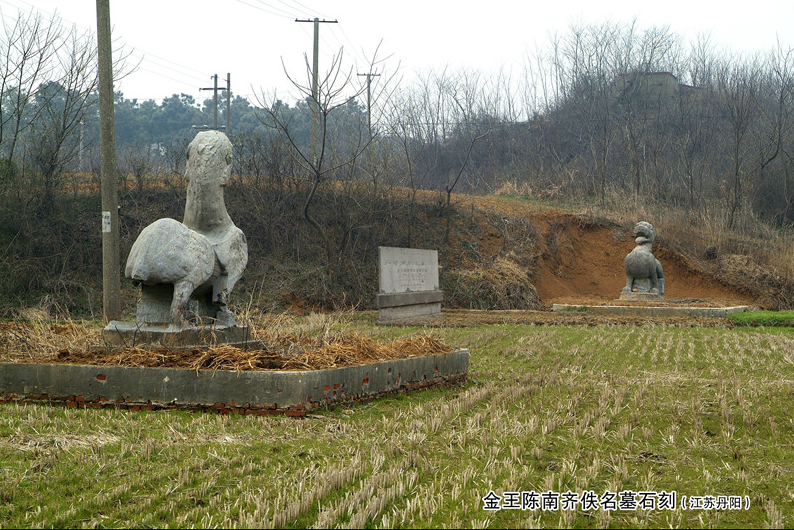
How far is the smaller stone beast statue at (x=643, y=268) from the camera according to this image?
21562 millimetres

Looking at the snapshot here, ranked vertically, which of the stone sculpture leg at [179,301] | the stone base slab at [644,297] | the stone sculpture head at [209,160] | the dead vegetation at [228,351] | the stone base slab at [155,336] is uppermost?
the stone sculpture head at [209,160]

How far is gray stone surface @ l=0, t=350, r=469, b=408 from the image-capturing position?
268 inches

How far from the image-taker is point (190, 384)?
6.95m

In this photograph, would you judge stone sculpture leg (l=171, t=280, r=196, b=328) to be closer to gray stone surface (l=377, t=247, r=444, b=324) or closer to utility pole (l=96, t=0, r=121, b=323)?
utility pole (l=96, t=0, r=121, b=323)

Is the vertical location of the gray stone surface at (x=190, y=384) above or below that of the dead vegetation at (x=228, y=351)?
below

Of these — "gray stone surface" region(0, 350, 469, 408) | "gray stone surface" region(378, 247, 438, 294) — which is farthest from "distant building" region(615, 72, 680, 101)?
"gray stone surface" region(0, 350, 469, 408)

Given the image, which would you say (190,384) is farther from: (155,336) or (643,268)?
(643,268)

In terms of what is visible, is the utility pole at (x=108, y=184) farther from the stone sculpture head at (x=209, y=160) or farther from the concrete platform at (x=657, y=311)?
the concrete platform at (x=657, y=311)

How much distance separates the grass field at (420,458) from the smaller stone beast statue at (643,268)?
13.1 m

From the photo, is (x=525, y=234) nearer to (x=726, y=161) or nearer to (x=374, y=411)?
(x=726, y=161)

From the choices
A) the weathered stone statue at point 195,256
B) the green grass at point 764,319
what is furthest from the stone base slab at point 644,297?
the weathered stone statue at point 195,256

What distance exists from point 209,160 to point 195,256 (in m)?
1.17

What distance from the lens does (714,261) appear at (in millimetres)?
27797

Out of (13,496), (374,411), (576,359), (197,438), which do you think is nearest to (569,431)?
(374,411)
